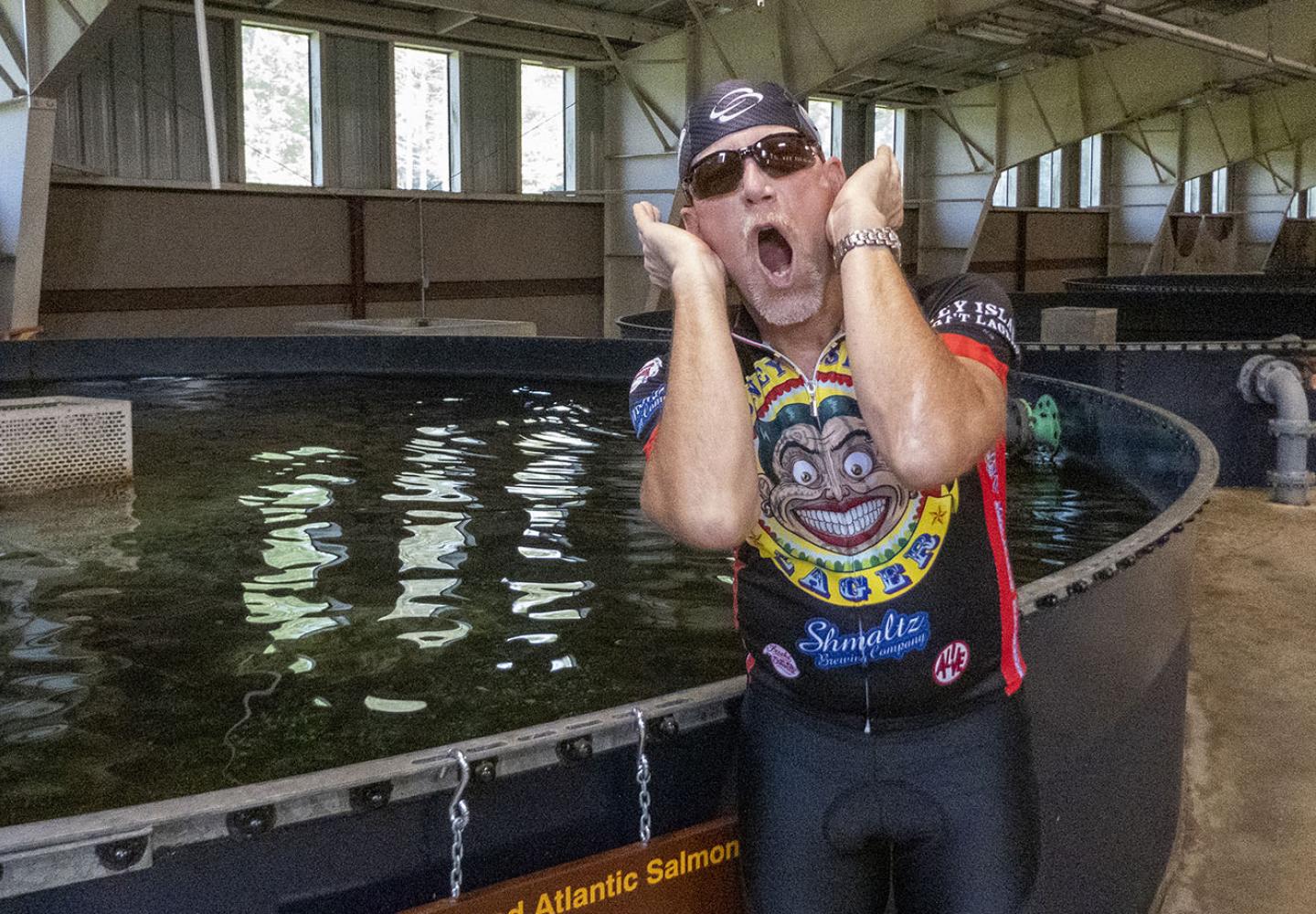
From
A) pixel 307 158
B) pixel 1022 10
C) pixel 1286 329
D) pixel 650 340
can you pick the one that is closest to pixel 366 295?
pixel 307 158

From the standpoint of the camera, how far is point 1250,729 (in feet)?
12.6

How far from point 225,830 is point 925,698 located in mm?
777

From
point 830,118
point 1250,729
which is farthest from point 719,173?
A: point 830,118

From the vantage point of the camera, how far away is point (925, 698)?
A: 137cm

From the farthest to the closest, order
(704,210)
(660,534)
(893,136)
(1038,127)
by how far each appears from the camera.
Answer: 1. (893,136)
2. (1038,127)
3. (660,534)
4. (704,210)

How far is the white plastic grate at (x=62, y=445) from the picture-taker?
558cm

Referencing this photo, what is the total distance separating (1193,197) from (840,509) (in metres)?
32.2

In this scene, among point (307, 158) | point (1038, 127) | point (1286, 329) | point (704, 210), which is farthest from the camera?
point (1038, 127)

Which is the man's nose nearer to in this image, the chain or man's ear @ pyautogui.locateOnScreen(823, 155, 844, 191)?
man's ear @ pyautogui.locateOnScreen(823, 155, 844, 191)

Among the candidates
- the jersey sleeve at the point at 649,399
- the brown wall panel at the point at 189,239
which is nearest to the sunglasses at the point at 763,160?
the jersey sleeve at the point at 649,399

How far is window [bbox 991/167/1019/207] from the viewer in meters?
25.0

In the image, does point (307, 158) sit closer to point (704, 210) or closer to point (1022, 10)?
point (1022, 10)

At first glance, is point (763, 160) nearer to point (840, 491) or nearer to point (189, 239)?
point (840, 491)

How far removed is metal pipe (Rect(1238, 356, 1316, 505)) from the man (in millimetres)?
6095
